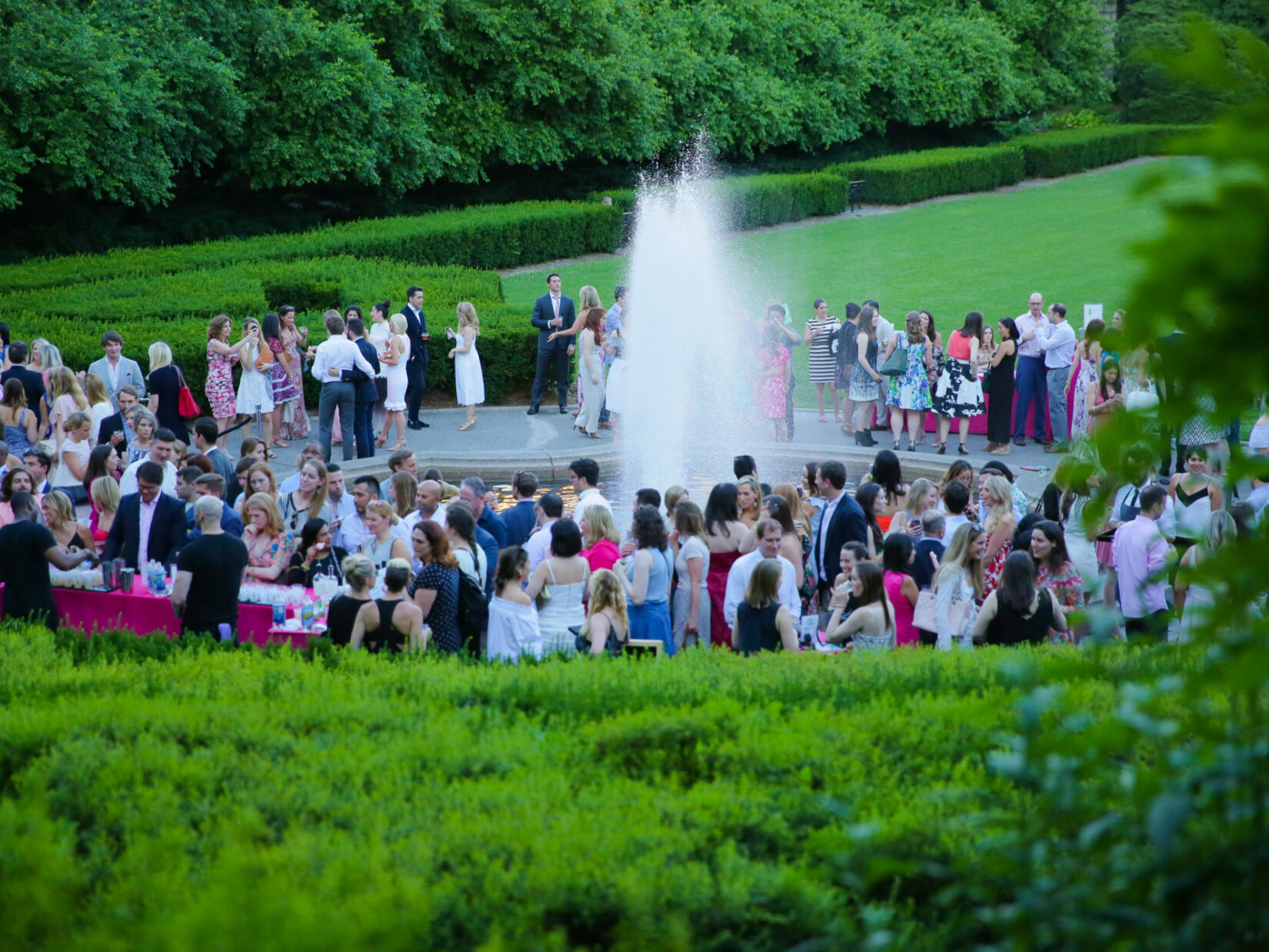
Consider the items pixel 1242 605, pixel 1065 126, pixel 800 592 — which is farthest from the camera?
pixel 1065 126

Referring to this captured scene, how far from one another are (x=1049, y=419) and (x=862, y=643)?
835 centimetres

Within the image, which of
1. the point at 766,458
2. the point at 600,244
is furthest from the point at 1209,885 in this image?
the point at 600,244

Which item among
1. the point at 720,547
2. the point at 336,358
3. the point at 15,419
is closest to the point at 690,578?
the point at 720,547

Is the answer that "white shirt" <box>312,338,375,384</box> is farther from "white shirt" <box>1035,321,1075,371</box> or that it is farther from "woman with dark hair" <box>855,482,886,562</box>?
"white shirt" <box>1035,321,1075,371</box>

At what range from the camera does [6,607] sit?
311 inches

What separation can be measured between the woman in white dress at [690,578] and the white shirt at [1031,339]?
7684 millimetres

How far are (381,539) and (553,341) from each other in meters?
8.29

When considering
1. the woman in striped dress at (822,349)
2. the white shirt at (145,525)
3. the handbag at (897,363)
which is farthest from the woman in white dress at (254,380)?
the handbag at (897,363)

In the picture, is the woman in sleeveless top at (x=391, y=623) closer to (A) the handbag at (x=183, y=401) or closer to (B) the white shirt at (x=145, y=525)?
(B) the white shirt at (x=145, y=525)

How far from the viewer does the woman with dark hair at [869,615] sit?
7270mm

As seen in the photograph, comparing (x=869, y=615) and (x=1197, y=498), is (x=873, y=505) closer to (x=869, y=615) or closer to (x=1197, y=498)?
(x=869, y=615)

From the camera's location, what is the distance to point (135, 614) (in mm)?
8344

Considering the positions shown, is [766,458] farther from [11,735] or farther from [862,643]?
[11,735]

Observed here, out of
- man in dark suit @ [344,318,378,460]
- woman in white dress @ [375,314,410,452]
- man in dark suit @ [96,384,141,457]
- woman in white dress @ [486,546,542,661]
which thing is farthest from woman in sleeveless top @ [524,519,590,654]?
woman in white dress @ [375,314,410,452]
